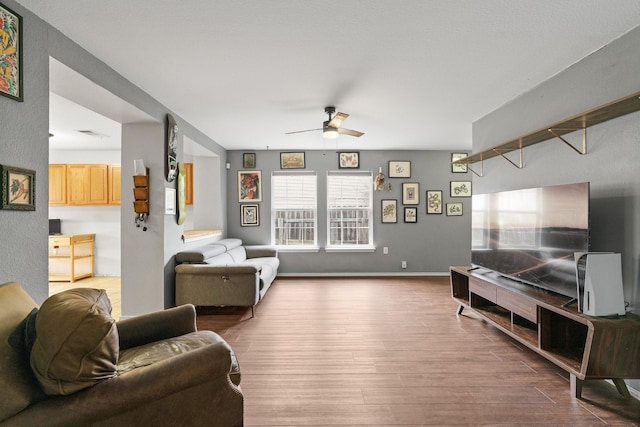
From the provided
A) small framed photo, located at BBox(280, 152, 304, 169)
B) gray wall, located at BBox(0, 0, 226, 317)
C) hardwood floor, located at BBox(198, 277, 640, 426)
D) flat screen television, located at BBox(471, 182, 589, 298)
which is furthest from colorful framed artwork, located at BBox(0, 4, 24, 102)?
small framed photo, located at BBox(280, 152, 304, 169)

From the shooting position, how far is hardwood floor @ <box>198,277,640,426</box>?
6.66 feet

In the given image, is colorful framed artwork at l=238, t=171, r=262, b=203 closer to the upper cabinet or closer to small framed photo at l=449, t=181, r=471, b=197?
the upper cabinet

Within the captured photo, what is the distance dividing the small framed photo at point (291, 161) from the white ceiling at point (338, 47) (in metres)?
2.39

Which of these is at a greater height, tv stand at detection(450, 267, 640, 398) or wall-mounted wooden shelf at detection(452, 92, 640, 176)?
wall-mounted wooden shelf at detection(452, 92, 640, 176)

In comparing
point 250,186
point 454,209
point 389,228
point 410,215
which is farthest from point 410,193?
point 250,186

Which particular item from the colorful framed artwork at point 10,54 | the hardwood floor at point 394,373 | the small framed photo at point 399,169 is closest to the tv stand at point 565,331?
the hardwood floor at point 394,373

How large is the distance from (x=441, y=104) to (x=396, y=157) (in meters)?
2.67

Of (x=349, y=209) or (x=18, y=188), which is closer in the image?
(x=18, y=188)

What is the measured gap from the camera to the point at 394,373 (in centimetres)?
254

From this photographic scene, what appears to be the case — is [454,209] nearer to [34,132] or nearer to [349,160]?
[349,160]

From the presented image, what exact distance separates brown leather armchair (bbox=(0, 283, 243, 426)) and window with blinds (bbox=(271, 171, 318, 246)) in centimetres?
465

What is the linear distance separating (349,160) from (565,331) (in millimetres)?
4600

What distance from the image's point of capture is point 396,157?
6.47 meters

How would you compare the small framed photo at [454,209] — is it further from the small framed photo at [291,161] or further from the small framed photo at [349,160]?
the small framed photo at [291,161]
